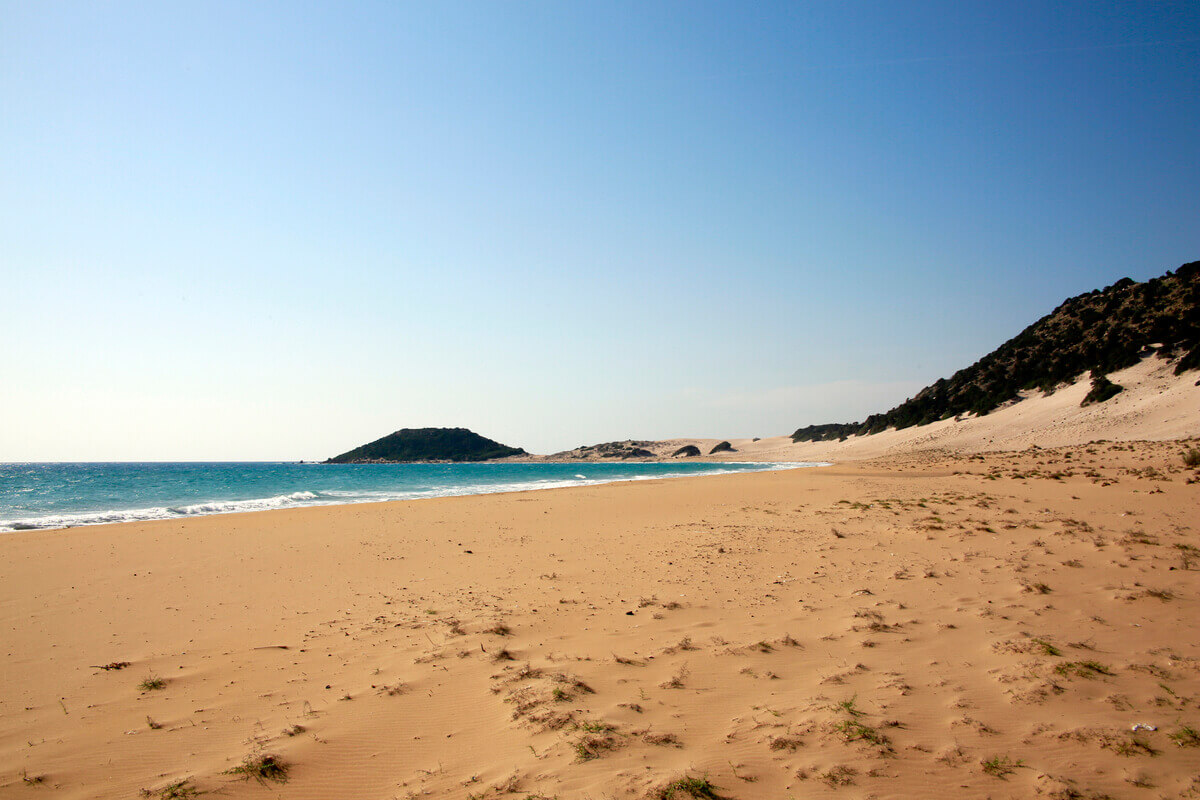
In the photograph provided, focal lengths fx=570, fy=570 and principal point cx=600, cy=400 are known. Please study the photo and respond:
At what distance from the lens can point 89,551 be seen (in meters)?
12.5

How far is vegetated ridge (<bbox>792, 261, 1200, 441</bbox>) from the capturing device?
1592 inches

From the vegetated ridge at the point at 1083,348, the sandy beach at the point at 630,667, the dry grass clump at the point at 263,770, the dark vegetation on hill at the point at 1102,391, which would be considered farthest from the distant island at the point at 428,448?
the dry grass clump at the point at 263,770

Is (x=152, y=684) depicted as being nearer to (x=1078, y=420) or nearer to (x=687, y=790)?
(x=687, y=790)

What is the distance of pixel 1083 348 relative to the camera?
Result: 4931cm

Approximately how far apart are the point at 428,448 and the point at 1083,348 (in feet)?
525

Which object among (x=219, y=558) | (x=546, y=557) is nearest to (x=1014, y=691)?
(x=546, y=557)

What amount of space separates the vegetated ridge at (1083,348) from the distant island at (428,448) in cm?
12224

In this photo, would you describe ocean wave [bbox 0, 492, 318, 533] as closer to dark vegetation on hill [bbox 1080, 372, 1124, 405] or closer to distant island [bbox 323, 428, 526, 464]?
dark vegetation on hill [bbox 1080, 372, 1124, 405]

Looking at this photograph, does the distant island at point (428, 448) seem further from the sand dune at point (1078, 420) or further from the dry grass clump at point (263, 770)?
the dry grass clump at point (263, 770)

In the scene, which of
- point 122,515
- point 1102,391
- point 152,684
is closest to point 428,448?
point 122,515

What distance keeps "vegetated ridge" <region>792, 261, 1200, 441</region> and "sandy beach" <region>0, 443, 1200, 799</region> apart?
1601 inches

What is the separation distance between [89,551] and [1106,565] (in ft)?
62.6

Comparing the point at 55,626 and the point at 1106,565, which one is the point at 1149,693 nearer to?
the point at 1106,565

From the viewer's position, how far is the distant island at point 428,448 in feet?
562
